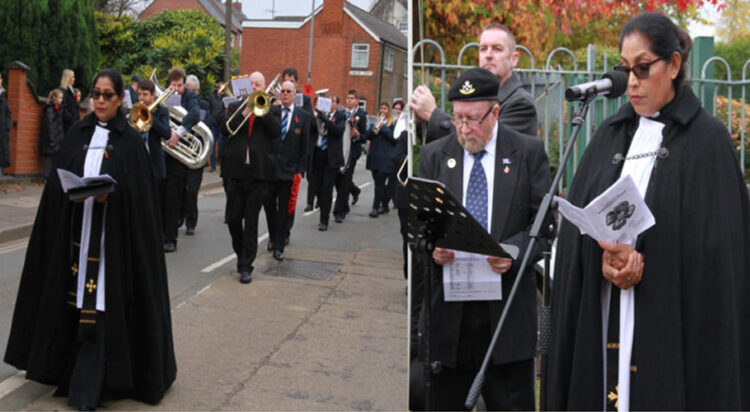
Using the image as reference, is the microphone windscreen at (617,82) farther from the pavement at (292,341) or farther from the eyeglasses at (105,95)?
the eyeglasses at (105,95)

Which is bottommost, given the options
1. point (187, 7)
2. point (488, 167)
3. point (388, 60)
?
point (488, 167)

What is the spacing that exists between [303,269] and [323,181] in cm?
404

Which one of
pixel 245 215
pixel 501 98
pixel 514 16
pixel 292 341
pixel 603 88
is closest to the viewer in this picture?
pixel 603 88

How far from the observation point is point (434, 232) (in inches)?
127

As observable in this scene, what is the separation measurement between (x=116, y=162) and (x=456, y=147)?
2425 millimetres

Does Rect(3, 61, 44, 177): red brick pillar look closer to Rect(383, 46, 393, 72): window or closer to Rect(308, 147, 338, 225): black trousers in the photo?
Rect(308, 147, 338, 225): black trousers

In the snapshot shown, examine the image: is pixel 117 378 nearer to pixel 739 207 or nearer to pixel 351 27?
pixel 739 207

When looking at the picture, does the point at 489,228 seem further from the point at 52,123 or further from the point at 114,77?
the point at 52,123

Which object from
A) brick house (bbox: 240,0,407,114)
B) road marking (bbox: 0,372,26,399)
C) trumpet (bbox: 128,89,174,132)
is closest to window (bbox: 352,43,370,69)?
brick house (bbox: 240,0,407,114)

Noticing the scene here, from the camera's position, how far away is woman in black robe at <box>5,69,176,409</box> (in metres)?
4.77

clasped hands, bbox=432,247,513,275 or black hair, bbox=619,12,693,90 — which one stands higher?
black hair, bbox=619,12,693,90

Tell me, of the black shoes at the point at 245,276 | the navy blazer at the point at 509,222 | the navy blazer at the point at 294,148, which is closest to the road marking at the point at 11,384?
the navy blazer at the point at 509,222

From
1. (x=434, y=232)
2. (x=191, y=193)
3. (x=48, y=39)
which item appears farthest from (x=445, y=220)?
(x=48, y=39)

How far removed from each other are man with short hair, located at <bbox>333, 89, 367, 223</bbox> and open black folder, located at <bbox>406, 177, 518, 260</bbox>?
417 inches
